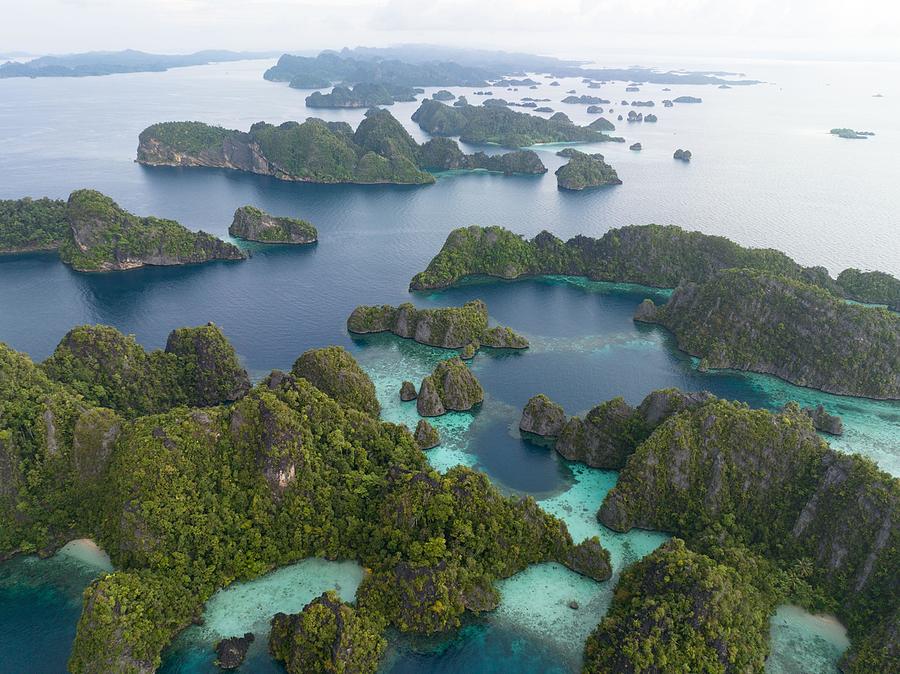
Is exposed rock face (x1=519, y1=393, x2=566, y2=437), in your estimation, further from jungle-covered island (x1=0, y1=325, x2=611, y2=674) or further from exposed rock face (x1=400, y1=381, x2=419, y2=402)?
jungle-covered island (x1=0, y1=325, x2=611, y2=674)

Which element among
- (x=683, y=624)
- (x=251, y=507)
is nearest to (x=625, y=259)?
(x=683, y=624)

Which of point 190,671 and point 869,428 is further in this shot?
point 869,428

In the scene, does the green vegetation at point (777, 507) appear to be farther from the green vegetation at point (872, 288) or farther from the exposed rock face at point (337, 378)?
the green vegetation at point (872, 288)

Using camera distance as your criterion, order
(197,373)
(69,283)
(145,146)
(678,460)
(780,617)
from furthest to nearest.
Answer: (145,146) → (69,283) → (197,373) → (678,460) → (780,617)

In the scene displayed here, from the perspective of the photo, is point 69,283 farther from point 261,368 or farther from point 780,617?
point 780,617

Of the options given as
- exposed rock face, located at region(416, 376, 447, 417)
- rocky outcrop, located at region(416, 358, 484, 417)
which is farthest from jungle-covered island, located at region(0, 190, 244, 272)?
exposed rock face, located at region(416, 376, 447, 417)

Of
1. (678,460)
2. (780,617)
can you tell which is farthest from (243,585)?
(780,617)

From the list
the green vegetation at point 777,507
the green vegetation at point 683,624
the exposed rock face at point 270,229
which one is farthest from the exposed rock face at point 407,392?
the exposed rock face at point 270,229
